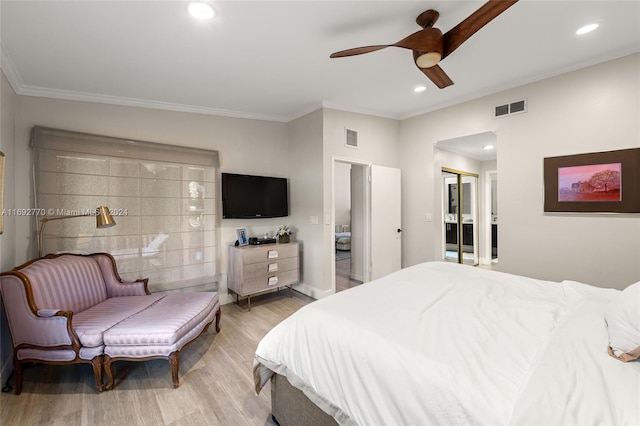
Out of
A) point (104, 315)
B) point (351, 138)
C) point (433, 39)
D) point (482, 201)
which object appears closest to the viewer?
point (433, 39)

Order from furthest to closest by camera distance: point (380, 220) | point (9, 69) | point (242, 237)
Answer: point (380, 220), point (242, 237), point (9, 69)

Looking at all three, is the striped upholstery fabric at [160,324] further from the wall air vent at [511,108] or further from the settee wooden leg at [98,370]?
the wall air vent at [511,108]

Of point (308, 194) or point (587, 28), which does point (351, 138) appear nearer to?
point (308, 194)

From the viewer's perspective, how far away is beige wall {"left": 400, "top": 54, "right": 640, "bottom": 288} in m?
2.48

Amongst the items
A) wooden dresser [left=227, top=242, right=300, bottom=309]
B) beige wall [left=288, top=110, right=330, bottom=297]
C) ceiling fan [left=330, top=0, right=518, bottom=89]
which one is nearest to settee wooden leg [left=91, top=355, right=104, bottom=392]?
wooden dresser [left=227, top=242, right=300, bottom=309]

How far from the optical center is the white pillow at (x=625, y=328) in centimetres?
97

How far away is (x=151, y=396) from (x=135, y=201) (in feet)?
6.69

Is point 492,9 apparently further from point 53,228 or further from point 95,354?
point 53,228

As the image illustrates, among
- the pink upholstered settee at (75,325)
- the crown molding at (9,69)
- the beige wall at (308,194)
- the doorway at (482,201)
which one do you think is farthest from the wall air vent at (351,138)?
the crown molding at (9,69)

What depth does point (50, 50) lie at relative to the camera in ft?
7.22

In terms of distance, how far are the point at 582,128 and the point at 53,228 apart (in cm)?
521

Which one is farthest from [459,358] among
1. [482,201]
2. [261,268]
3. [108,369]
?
[482,201]

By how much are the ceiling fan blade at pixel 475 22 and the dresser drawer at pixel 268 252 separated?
9.01 feet

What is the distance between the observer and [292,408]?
151 cm
